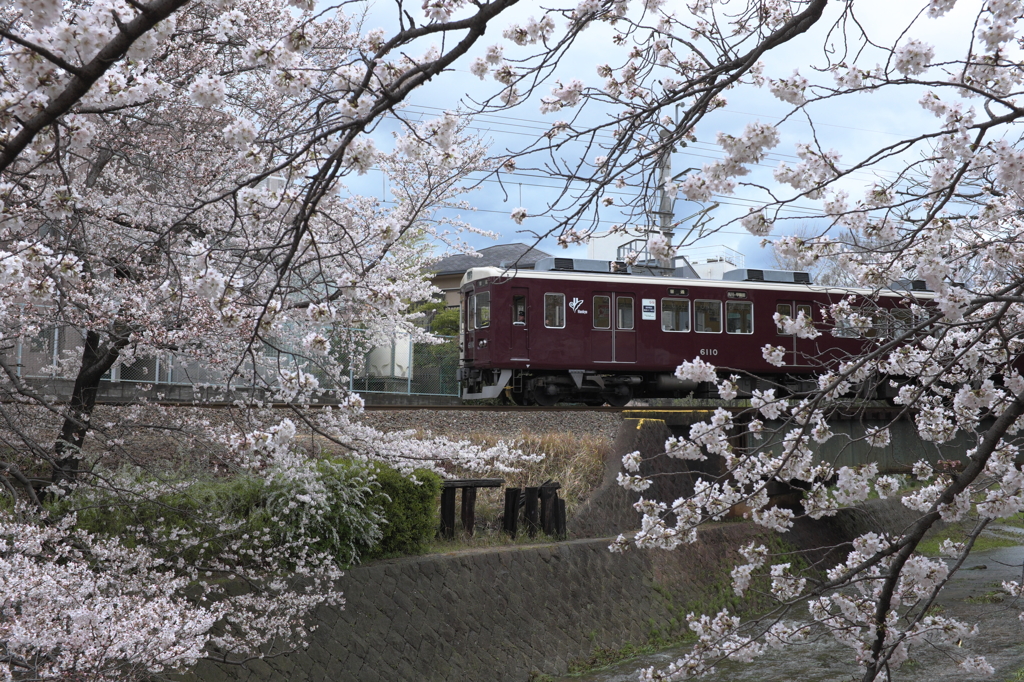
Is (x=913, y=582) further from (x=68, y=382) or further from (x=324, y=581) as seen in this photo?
(x=68, y=382)

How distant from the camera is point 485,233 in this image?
13.0m

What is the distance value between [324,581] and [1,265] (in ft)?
15.2

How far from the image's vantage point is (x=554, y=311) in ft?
43.3

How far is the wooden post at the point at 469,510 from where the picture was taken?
346 inches

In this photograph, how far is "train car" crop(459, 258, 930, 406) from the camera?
516 inches

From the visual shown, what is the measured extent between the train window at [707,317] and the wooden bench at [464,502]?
6310mm

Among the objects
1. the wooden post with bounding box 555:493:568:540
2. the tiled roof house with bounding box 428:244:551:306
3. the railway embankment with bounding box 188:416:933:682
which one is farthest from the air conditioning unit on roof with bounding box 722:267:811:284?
the tiled roof house with bounding box 428:244:551:306

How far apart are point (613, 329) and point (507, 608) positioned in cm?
637

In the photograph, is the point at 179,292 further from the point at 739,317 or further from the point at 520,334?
the point at 739,317

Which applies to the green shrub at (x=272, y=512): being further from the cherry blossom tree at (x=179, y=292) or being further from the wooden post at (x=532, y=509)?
the wooden post at (x=532, y=509)

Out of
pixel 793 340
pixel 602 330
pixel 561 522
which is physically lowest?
pixel 561 522

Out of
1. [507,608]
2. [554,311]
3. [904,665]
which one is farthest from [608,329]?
[904,665]

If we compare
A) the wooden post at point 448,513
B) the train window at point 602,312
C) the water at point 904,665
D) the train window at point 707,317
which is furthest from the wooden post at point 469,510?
the train window at point 707,317

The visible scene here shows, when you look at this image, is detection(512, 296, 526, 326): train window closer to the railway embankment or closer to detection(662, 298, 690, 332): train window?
detection(662, 298, 690, 332): train window
